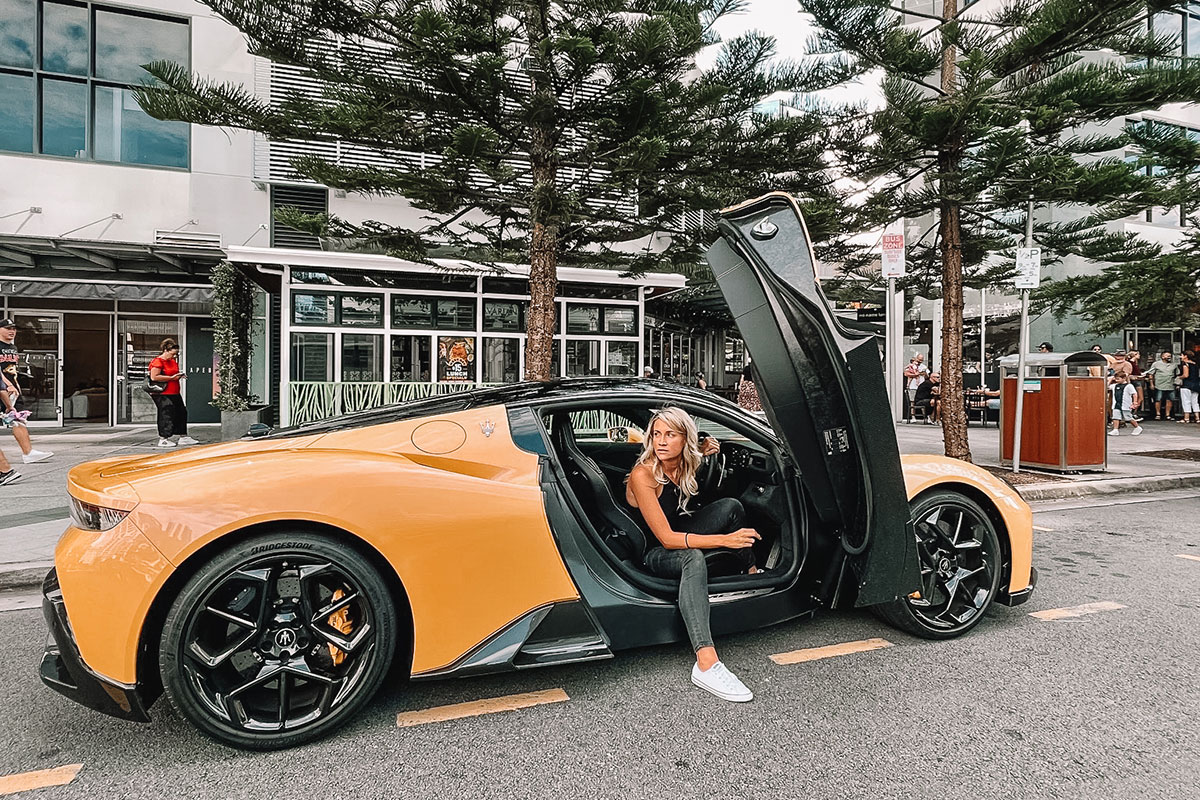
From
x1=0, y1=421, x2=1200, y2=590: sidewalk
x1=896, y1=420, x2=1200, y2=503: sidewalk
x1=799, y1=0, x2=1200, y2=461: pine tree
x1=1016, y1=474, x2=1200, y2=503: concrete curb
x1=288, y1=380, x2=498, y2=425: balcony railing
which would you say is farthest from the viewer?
x1=288, y1=380, x2=498, y2=425: balcony railing

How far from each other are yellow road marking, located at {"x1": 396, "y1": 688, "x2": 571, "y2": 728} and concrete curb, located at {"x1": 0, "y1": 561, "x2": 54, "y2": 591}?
321 cm

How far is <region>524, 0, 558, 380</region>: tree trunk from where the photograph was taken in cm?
639

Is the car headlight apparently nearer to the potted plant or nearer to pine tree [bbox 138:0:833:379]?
pine tree [bbox 138:0:833:379]

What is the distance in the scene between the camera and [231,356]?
11680mm

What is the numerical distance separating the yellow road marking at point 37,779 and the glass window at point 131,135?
570 inches

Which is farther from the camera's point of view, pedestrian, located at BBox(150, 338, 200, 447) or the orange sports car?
pedestrian, located at BBox(150, 338, 200, 447)

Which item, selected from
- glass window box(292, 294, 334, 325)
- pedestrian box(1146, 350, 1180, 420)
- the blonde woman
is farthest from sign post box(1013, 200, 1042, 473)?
pedestrian box(1146, 350, 1180, 420)

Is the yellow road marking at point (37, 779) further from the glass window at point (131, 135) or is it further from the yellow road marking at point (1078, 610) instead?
the glass window at point (131, 135)

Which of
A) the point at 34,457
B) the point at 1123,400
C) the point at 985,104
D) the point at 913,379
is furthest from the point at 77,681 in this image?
the point at 913,379

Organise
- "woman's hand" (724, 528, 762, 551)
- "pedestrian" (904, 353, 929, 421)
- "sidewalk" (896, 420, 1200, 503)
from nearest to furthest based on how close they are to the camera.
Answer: "woman's hand" (724, 528, 762, 551), "sidewalk" (896, 420, 1200, 503), "pedestrian" (904, 353, 929, 421)

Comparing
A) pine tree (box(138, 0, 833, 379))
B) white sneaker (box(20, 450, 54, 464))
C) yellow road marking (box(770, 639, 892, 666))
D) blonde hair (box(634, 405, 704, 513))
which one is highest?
pine tree (box(138, 0, 833, 379))

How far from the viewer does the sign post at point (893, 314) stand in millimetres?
8359

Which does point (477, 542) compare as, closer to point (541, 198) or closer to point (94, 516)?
point (94, 516)

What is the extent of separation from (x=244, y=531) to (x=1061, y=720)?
3.08m
